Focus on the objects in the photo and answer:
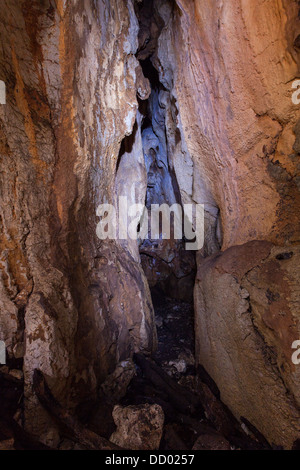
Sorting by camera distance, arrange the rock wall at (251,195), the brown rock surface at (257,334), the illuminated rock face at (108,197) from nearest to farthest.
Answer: the brown rock surface at (257,334) < the rock wall at (251,195) < the illuminated rock face at (108,197)

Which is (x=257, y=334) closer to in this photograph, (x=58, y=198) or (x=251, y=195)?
(x=251, y=195)

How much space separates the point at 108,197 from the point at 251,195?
72.5 inches

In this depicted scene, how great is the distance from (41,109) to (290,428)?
130 inches

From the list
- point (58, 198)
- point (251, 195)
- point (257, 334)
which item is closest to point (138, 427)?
point (257, 334)

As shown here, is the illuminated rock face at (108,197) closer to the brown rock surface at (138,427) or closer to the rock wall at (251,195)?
the rock wall at (251,195)

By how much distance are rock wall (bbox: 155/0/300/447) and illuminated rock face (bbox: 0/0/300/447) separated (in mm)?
12

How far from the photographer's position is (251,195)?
8.31ft

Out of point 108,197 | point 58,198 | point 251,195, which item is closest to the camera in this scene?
point 58,198

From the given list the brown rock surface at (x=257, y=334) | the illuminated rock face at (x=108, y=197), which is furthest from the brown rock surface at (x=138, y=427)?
the brown rock surface at (x=257, y=334)

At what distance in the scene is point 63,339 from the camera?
2.08 metres

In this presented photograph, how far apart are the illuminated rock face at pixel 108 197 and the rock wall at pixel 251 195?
0.5 inches

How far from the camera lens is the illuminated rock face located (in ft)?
6.33

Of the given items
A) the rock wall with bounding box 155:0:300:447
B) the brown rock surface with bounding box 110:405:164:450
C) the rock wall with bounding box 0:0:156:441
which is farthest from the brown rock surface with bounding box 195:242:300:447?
the rock wall with bounding box 0:0:156:441

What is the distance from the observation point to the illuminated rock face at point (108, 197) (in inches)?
75.9
